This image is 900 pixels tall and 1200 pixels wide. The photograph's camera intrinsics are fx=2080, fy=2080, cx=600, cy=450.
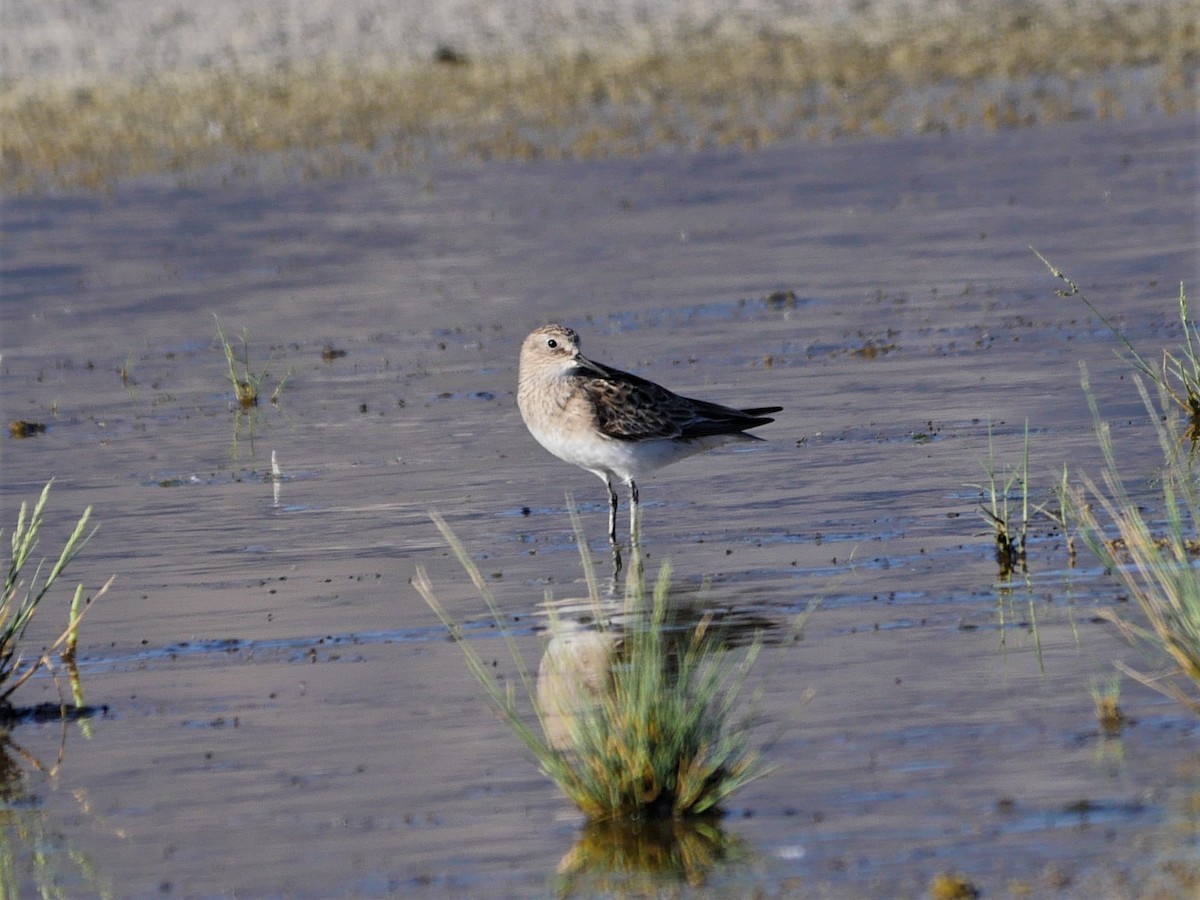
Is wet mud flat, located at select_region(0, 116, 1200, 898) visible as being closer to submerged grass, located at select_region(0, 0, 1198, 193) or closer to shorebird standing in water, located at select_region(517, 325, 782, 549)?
shorebird standing in water, located at select_region(517, 325, 782, 549)

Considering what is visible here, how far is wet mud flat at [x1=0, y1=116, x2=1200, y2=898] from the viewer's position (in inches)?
261

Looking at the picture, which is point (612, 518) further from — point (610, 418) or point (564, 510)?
point (564, 510)

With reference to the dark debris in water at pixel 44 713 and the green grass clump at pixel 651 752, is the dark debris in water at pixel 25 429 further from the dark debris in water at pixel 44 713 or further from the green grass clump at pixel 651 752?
the green grass clump at pixel 651 752

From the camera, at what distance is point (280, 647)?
9.16 metres

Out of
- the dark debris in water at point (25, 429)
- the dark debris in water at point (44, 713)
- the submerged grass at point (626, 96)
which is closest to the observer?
the dark debris in water at point (44, 713)

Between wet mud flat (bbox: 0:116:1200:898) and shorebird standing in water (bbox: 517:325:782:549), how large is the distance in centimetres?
37

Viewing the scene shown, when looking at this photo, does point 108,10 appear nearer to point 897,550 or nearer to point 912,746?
point 897,550

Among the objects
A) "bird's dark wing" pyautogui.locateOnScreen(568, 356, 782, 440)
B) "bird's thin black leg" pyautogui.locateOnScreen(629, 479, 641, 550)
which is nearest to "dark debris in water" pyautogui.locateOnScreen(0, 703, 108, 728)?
"bird's thin black leg" pyautogui.locateOnScreen(629, 479, 641, 550)

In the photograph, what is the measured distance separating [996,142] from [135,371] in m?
13.3

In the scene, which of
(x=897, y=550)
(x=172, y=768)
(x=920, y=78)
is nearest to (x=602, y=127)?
(x=920, y=78)

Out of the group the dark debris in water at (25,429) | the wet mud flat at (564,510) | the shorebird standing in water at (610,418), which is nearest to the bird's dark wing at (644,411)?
the shorebird standing in water at (610,418)

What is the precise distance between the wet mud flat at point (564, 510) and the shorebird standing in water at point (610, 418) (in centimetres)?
37

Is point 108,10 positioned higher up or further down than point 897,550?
higher up

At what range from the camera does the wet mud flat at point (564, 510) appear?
6625 mm
